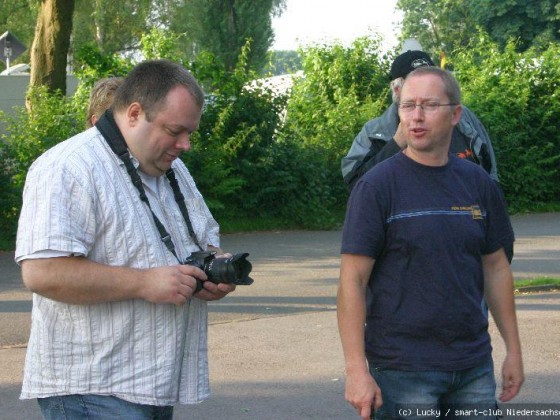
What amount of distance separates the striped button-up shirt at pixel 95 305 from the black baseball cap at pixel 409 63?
6.97ft

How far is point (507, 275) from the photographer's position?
11.9 feet

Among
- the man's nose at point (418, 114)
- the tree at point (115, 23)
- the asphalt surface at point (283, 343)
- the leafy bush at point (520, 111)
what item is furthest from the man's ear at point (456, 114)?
the tree at point (115, 23)

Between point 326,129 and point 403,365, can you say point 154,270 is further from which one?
point 326,129

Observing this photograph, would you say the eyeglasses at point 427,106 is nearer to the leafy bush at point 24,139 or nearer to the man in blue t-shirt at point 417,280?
the man in blue t-shirt at point 417,280

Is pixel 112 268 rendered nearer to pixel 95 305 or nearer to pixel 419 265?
pixel 95 305

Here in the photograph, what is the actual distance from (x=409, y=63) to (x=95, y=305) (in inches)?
94.8

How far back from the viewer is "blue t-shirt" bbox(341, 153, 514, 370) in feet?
10.8

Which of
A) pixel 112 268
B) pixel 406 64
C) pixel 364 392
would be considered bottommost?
pixel 364 392

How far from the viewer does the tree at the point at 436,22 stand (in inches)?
2349

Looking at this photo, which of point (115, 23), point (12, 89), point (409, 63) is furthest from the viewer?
point (115, 23)

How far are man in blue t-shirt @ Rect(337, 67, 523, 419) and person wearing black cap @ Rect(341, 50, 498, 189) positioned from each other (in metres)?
1.00

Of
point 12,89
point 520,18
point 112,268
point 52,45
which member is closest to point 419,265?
point 112,268

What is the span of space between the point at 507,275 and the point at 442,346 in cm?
48

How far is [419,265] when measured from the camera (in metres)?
3.31
